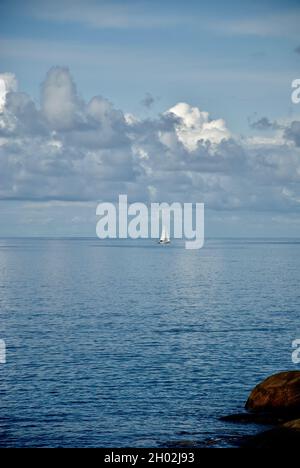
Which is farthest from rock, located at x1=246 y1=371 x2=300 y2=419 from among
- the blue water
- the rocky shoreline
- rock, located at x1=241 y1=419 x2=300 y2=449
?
rock, located at x1=241 y1=419 x2=300 y2=449

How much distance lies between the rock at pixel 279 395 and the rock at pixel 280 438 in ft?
29.1

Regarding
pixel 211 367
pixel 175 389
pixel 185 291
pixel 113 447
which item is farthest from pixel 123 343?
pixel 185 291

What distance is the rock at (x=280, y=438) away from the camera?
143 ft

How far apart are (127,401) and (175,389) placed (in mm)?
5681

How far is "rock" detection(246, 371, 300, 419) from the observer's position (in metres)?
54.0

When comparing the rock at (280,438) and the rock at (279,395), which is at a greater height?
the rock at (279,395)

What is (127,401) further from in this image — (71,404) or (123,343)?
(123,343)

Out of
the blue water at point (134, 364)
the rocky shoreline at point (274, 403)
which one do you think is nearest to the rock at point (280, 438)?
the blue water at point (134, 364)

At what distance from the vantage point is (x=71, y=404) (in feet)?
191

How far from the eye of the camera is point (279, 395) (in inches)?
2144

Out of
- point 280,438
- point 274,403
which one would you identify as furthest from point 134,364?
point 280,438

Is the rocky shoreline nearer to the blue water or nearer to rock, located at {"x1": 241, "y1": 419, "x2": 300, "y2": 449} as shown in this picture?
the blue water

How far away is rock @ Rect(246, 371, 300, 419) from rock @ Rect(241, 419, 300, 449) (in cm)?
887

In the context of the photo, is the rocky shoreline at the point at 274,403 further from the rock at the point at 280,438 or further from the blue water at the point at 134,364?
the rock at the point at 280,438
